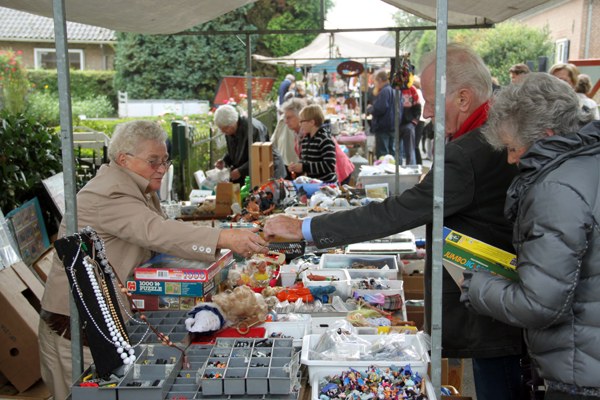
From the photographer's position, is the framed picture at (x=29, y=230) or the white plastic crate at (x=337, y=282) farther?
the framed picture at (x=29, y=230)

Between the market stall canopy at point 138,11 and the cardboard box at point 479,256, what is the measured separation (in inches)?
96.2

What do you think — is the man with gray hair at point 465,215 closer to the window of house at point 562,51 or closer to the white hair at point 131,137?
the white hair at point 131,137

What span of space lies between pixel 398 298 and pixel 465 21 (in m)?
2.88

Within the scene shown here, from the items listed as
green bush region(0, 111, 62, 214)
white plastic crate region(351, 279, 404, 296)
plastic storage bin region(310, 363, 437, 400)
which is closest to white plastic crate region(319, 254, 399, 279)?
white plastic crate region(351, 279, 404, 296)

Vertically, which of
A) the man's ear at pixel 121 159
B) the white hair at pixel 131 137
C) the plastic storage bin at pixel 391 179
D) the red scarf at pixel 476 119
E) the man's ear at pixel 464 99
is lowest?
the plastic storage bin at pixel 391 179

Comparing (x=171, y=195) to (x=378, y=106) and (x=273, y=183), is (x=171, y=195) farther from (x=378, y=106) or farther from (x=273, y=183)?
(x=378, y=106)

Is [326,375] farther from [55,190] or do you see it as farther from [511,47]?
[511,47]

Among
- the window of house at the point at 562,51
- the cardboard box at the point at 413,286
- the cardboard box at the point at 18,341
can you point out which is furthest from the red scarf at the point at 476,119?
the window of house at the point at 562,51

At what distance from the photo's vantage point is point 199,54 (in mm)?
27203

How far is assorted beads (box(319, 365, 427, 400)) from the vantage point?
6.66ft

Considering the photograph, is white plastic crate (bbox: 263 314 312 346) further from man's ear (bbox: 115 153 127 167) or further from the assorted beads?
man's ear (bbox: 115 153 127 167)

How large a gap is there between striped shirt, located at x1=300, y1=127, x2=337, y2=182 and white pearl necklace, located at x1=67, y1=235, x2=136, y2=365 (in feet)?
16.2

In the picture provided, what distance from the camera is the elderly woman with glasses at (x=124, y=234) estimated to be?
2672 mm

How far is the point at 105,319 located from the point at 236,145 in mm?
5850
